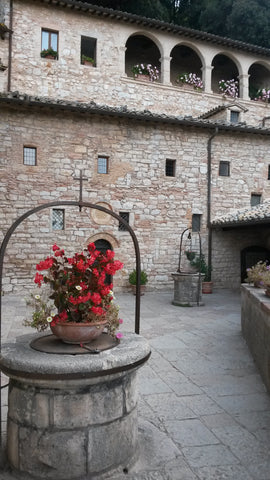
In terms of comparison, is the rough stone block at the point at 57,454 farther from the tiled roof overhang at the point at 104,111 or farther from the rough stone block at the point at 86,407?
the tiled roof overhang at the point at 104,111

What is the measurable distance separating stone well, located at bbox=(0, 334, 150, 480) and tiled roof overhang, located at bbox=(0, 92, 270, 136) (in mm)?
9853

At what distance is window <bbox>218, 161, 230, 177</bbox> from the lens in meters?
13.7

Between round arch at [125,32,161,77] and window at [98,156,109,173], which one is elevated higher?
round arch at [125,32,161,77]

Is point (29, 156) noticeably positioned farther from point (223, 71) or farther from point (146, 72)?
point (223, 71)

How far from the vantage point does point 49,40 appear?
1449 centimetres

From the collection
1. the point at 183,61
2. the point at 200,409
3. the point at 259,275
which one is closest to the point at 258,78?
the point at 183,61

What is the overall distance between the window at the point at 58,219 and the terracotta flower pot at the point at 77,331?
30.4 ft

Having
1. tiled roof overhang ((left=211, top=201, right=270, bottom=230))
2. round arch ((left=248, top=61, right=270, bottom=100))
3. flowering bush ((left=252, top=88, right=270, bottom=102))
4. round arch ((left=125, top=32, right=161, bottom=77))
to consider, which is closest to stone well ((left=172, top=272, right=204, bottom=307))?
tiled roof overhang ((left=211, top=201, right=270, bottom=230))

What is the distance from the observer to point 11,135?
11.2 metres

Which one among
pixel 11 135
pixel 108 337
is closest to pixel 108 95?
pixel 11 135

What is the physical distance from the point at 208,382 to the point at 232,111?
13201 mm

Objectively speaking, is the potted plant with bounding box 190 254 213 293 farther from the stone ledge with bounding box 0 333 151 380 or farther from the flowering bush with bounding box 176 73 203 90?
the stone ledge with bounding box 0 333 151 380

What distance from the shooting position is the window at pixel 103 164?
12.2 m

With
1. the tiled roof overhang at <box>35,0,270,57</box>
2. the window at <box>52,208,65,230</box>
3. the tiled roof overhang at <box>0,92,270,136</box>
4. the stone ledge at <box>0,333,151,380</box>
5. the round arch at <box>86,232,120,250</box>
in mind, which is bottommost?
the stone ledge at <box>0,333,151,380</box>
